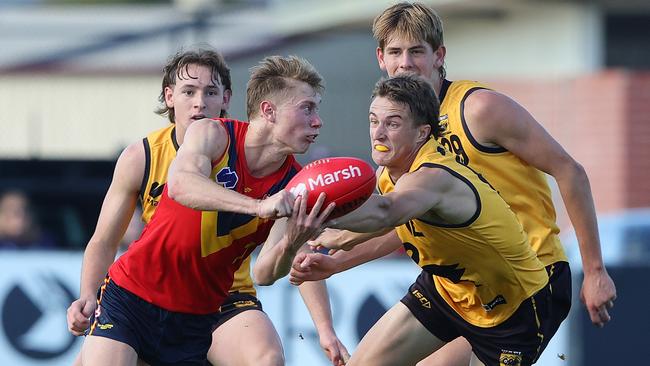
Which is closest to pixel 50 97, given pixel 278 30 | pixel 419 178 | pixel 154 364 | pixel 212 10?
pixel 212 10

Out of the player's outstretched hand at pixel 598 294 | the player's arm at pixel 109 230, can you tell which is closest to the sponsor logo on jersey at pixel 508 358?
the player's outstretched hand at pixel 598 294

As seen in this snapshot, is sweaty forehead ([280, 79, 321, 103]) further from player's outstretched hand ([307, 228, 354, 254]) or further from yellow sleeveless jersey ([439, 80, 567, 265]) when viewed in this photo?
yellow sleeveless jersey ([439, 80, 567, 265])

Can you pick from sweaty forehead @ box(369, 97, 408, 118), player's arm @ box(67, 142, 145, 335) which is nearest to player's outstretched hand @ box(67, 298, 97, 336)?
player's arm @ box(67, 142, 145, 335)

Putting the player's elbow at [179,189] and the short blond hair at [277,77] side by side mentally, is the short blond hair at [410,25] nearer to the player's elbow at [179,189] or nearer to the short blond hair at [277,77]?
the short blond hair at [277,77]

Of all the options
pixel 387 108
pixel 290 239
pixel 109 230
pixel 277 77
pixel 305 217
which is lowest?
pixel 109 230

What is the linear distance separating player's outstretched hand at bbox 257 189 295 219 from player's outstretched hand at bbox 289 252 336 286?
116 centimetres

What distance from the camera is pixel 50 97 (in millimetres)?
14523

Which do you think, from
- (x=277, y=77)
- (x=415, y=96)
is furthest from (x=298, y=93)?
(x=415, y=96)

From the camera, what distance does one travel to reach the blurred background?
1035 cm

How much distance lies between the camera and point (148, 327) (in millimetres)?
6215

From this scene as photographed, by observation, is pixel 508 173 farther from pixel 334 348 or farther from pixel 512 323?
pixel 334 348

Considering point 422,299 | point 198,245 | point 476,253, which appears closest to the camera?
point 476,253

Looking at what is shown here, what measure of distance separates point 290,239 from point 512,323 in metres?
1.50

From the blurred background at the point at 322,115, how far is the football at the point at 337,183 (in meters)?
5.12
